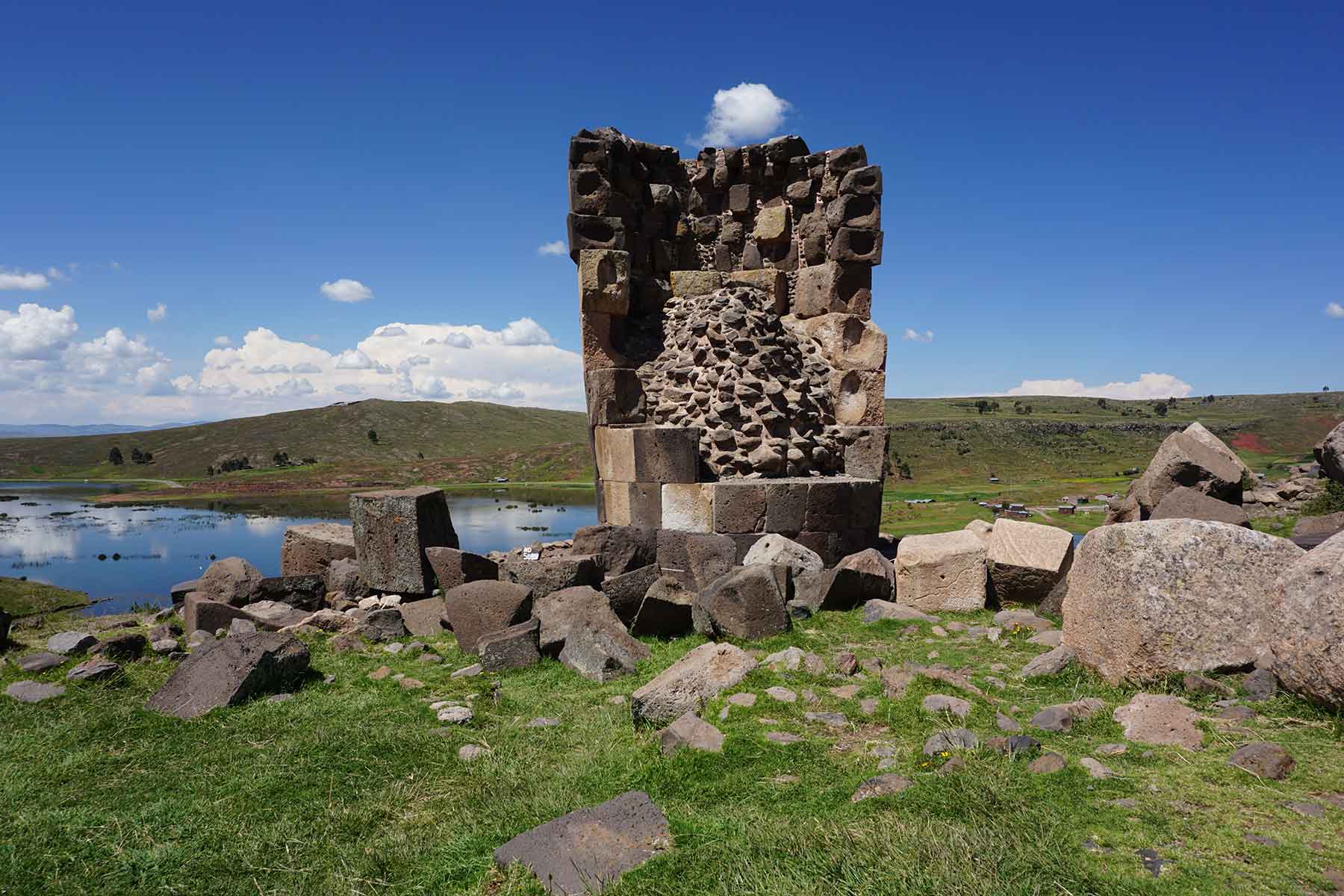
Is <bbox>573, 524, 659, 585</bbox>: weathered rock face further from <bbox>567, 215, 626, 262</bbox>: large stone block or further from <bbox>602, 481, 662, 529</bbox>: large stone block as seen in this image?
<bbox>567, 215, 626, 262</bbox>: large stone block

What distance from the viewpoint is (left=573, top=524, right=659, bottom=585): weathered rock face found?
878 cm

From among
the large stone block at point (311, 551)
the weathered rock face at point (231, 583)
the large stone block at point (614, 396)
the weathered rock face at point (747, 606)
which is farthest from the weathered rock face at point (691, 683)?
the large stone block at point (311, 551)

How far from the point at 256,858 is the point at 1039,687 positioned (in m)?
4.78

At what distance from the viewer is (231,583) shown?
9086mm

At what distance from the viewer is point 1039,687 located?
5.05 m

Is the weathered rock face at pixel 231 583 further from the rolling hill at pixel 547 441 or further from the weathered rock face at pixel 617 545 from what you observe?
the rolling hill at pixel 547 441

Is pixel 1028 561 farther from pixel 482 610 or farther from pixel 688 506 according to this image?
pixel 482 610

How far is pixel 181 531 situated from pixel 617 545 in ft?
144

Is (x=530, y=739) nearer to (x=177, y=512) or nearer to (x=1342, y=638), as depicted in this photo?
(x=1342, y=638)

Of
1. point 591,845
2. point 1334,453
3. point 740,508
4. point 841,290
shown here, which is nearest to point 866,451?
point 740,508

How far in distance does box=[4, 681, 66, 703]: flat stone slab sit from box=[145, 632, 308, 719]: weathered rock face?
96 centimetres

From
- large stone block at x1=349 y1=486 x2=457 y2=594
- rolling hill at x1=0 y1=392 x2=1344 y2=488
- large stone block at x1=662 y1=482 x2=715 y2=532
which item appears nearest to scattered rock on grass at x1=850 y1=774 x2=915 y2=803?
large stone block at x1=662 y1=482 x2=715 y2=532

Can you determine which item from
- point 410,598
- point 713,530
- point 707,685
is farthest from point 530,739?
point 410,598

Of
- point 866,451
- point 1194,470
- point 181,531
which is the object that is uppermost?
point 866,451
